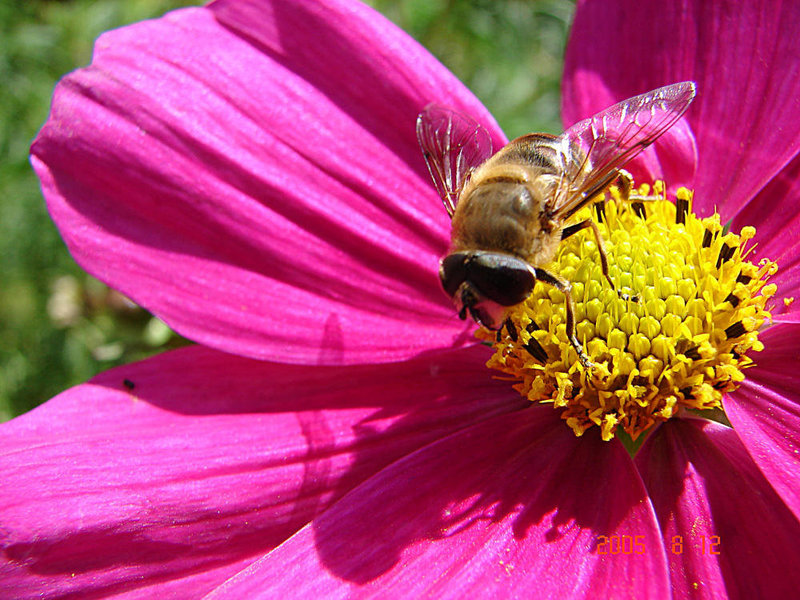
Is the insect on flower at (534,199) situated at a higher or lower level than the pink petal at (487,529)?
higher

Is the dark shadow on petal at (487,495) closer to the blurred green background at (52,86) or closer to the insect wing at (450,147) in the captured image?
the insect wing at (450,147)

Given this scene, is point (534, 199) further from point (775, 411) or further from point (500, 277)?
point (775, 411)

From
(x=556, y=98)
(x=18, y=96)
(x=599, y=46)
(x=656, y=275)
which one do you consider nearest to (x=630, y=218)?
(x=656, y=275)

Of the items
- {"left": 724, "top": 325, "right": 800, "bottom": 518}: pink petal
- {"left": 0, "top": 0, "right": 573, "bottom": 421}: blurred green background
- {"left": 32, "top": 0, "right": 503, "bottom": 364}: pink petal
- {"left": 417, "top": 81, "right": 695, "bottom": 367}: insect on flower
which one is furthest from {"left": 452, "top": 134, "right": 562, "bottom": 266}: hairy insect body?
{"left": 0, "top": 0, "right": 573, "bottom": 421}: blurred green background

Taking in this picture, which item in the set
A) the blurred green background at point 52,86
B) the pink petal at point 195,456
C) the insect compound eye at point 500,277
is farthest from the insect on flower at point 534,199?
the blurred green background at point 52,86

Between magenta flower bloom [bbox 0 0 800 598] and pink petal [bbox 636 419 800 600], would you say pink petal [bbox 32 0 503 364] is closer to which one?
magenta flower bloom [bbox 0 0 800 598]

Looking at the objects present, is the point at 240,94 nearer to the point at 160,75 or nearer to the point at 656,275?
the point at 160,75
